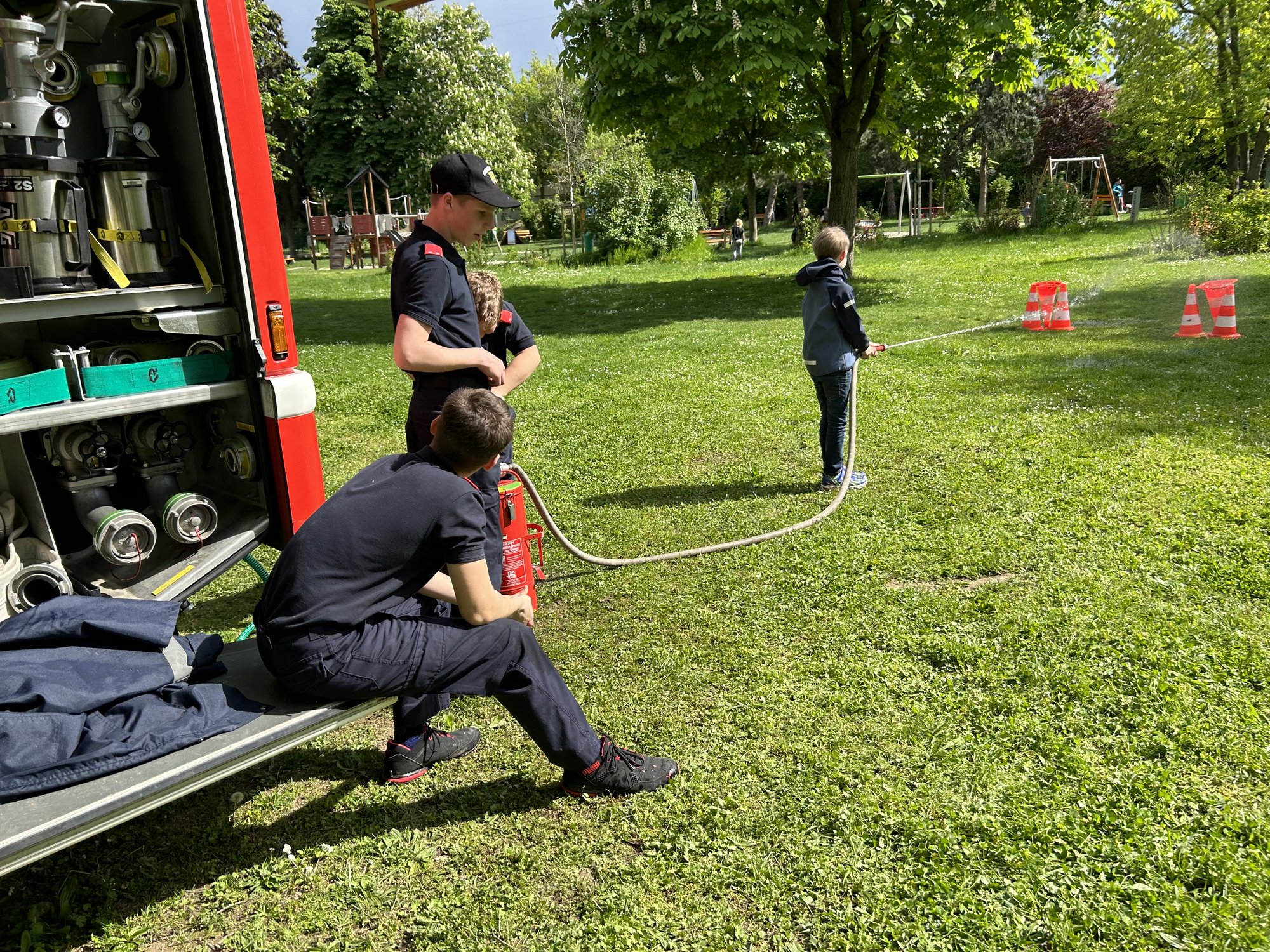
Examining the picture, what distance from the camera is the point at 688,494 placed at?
691 cm

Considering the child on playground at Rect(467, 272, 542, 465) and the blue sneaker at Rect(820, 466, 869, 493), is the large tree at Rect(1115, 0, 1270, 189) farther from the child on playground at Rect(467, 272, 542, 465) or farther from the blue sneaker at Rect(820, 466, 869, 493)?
the child on playground at Rect(467, 272, 542, 465)

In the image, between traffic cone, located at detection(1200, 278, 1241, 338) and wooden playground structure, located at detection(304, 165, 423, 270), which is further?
wooden playground structure, located at detection(304, 165, 423, 270)

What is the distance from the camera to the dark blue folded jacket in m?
2.58

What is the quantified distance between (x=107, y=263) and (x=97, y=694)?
208 centimetres

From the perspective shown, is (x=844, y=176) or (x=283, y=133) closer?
(x=844, y=176)

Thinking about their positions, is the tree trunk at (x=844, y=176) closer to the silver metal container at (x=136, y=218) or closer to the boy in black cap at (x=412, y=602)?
the silver metal container at (x=136, y=218)

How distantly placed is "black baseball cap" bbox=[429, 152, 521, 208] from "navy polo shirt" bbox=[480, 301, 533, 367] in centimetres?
79

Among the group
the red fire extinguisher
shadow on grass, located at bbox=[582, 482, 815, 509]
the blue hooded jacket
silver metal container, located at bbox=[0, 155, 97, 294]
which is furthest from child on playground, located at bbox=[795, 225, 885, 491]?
silver metal container, located at bbox=[0, 155, 97, 294]

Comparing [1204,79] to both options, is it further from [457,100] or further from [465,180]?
[465,180]

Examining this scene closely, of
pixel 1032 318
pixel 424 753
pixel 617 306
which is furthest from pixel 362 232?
pixel 424 753

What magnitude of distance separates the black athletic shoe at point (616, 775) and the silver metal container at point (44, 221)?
2.85 metres

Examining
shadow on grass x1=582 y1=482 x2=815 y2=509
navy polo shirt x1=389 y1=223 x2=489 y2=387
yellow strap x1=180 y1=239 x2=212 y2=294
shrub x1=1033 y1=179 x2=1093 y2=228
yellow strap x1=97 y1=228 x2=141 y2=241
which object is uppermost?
shrub x1=1033 y1=179 x2=1093 y2=228

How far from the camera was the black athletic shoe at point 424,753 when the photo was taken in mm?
3666

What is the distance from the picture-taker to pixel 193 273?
14.1ft
